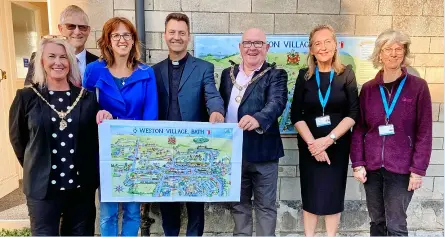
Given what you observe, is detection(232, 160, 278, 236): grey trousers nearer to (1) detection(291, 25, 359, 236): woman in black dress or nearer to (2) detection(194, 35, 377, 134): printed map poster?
(1) detection(291, 25, 359, 236): woman in black dress

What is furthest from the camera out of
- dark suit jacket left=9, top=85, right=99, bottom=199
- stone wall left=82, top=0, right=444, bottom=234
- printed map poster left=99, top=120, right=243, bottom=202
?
stone wall left=82, top=0, right=444, bottom=234

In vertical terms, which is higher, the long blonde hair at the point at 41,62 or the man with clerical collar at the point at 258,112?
the long blonde hair at the point at 41,62

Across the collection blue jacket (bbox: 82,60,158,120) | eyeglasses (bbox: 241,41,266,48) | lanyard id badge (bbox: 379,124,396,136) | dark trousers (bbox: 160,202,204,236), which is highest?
eyeglasses (bbox: 241,41,266,48)

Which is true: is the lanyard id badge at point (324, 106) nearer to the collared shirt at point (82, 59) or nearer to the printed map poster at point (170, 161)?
the printed map poster at point (170, 161)

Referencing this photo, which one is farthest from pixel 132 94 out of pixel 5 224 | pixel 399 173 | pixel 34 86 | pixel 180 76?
pixel 5 224

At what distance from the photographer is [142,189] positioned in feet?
8.66

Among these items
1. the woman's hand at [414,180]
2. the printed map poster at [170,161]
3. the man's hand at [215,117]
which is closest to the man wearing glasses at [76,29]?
the printed map poster at [170,161]

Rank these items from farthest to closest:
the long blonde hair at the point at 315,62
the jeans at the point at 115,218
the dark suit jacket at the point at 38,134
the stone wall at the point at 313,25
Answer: the stone wall at the point at 313,25, the long blonde hair at the point at 315,62, the jeans at the point at 115,218, the dark suit jacket at the point at 38,134

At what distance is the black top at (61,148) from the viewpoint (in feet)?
7.45

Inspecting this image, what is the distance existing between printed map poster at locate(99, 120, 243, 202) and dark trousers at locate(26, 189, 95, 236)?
0.18 m

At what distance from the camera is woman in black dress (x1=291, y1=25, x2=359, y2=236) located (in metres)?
2.74

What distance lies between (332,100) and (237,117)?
0.78m

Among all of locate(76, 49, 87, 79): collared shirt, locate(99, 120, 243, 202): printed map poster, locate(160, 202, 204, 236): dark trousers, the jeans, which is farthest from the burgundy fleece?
locate(76, 49, 87, 79): collared shirt

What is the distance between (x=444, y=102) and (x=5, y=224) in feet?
17.1
